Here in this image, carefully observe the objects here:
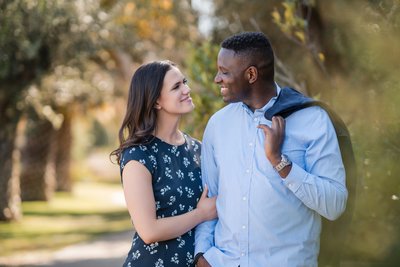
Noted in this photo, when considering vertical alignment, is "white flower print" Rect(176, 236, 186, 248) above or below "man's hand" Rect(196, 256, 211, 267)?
above

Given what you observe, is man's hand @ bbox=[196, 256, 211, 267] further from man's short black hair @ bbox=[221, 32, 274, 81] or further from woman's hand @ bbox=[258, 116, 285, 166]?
man's short black hair @ bbox=[221, 32, 274, 81]

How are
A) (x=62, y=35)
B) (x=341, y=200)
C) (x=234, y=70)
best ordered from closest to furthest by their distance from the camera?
(x=341, y=200) < (x=234, y=70) < (x=62, y=35)

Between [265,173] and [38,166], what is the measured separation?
21161 millimetres

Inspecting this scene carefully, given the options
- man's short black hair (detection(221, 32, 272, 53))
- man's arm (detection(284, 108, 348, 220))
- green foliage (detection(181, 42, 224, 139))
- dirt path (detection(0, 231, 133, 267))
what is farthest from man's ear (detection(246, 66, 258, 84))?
dirt path (detection(0, 231, 133, 267))

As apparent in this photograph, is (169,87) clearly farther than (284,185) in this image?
Yes

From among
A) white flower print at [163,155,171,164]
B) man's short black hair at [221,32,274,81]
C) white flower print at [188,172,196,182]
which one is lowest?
white flower print at [188,172,196,182]

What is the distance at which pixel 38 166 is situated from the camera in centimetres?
2372

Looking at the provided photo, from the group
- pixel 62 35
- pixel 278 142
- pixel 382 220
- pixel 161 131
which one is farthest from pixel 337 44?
pixel 62 35

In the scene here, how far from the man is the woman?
18cm

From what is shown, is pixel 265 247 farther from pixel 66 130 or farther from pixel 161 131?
pixel 66 130

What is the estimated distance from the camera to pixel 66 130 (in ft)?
86.4

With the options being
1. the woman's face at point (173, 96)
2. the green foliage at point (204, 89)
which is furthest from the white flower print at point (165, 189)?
the green foliage at point (204, 89)

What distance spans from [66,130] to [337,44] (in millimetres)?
20777

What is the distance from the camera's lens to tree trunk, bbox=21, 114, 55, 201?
2369cm
